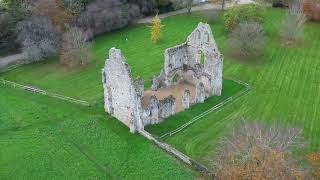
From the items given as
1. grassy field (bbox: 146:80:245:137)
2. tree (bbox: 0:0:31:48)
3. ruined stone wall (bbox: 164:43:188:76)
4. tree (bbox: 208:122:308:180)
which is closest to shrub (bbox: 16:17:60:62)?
tree (bbox: 0:0:31:48)

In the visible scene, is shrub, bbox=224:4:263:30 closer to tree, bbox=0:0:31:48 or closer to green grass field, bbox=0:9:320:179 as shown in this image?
green grass field, bbox=0:9:320:179

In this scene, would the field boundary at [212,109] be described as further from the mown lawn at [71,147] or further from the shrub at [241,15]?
the shrub at [241,15]

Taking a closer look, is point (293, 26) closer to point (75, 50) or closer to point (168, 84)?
point (168, 84)

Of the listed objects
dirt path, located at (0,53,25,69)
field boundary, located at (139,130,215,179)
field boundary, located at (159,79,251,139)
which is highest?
dirt path, located at (0,53,25,69)

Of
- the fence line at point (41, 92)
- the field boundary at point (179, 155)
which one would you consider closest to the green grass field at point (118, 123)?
the field boundary at point (179, 155)

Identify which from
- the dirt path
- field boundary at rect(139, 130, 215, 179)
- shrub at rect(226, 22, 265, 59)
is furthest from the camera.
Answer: the dirt path

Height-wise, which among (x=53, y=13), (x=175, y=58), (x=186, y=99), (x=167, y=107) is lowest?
(x=167, y=107)

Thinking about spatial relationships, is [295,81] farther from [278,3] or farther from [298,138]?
[278,3]

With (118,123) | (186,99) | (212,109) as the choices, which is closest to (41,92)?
(118,123)
